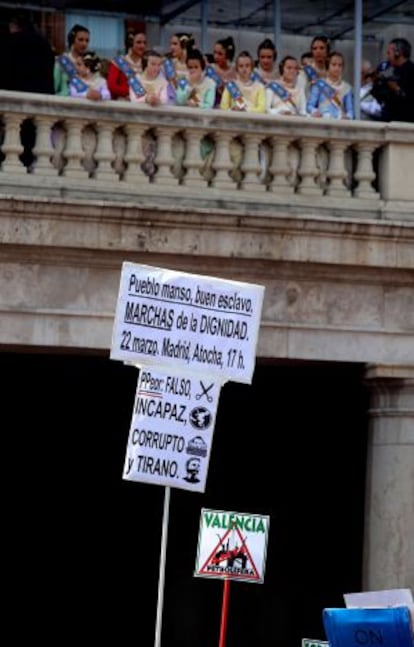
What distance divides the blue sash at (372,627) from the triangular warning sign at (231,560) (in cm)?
247

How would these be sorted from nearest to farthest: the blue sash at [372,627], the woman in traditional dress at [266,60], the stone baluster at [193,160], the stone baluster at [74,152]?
the blue sash at [372,627]
the stone baluster at [74,152]
the stone baluster at [193,160]
the woman in traditional dress at [266,60]

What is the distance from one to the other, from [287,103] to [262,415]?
5413mm

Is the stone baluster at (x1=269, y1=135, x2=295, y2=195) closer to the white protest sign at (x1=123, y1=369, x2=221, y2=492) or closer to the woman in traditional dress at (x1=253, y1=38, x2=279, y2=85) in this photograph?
the woman in traditional dress at (x1=253, y1=38, x2=279, y2=85)

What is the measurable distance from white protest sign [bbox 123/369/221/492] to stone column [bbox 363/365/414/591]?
10.5 feet

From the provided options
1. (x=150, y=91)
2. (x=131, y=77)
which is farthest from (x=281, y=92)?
(x=131, y=77)

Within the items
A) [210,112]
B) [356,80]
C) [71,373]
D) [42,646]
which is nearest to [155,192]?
[210,112]

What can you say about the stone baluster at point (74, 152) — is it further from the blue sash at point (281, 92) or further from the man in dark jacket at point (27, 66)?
the blue sash at point (281, 92)

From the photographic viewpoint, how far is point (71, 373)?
992 inches

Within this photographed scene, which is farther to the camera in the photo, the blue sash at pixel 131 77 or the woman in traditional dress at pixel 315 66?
the woman in traditional dress at pixel 315 66

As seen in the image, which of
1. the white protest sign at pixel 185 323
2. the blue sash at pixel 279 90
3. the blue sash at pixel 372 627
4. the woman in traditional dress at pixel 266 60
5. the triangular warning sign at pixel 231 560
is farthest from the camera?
the woman in traditional dress at pixel 266 60

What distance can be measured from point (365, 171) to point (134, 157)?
1882 millimetres

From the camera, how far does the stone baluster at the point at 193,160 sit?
20484mm

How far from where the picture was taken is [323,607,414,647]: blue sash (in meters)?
15.3

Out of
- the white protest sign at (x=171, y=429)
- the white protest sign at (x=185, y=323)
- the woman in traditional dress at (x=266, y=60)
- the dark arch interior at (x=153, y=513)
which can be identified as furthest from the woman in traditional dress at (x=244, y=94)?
the dark arch interior at (x=153, y=513)
